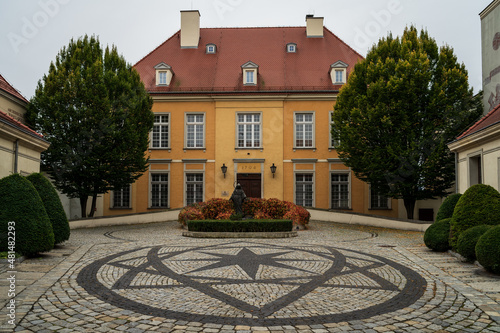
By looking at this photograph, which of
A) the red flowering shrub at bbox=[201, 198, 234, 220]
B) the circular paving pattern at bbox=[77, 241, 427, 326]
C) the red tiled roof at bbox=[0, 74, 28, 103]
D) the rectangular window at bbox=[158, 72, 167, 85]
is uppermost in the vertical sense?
the rectangular window at bbox=[158, 72, 167, 85]

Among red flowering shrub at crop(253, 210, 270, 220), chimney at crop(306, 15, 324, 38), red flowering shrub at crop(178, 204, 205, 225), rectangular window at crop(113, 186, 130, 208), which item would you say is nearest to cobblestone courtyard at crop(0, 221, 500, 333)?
red flowering shrub at crop(253, 210, 270, 220)

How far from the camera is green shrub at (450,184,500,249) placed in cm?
1124

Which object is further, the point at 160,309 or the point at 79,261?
the point at 79,261

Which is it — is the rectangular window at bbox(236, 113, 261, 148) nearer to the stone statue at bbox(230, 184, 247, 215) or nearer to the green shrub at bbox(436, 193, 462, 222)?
the stone statue at bbox(230, 184, 247, 215)

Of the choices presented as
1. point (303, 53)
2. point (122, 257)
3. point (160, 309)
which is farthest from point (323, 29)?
point (160, 309)

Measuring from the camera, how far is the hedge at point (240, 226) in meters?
17.1

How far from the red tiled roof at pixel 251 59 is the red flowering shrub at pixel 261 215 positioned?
36.9ft

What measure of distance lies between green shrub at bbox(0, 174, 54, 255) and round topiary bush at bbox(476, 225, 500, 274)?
10346mm

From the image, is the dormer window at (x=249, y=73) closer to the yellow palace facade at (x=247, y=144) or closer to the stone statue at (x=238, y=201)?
the yellow palace facade at (x=247, y=144)

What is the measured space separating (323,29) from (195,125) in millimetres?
13105

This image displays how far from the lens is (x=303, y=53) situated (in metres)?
32.4

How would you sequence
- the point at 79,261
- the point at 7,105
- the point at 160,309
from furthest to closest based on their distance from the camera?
1. the point at 7,105
2. the point at 79,261
3. the point at 160,309

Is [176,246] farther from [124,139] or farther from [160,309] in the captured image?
[124,139]

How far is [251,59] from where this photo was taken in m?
32.3
